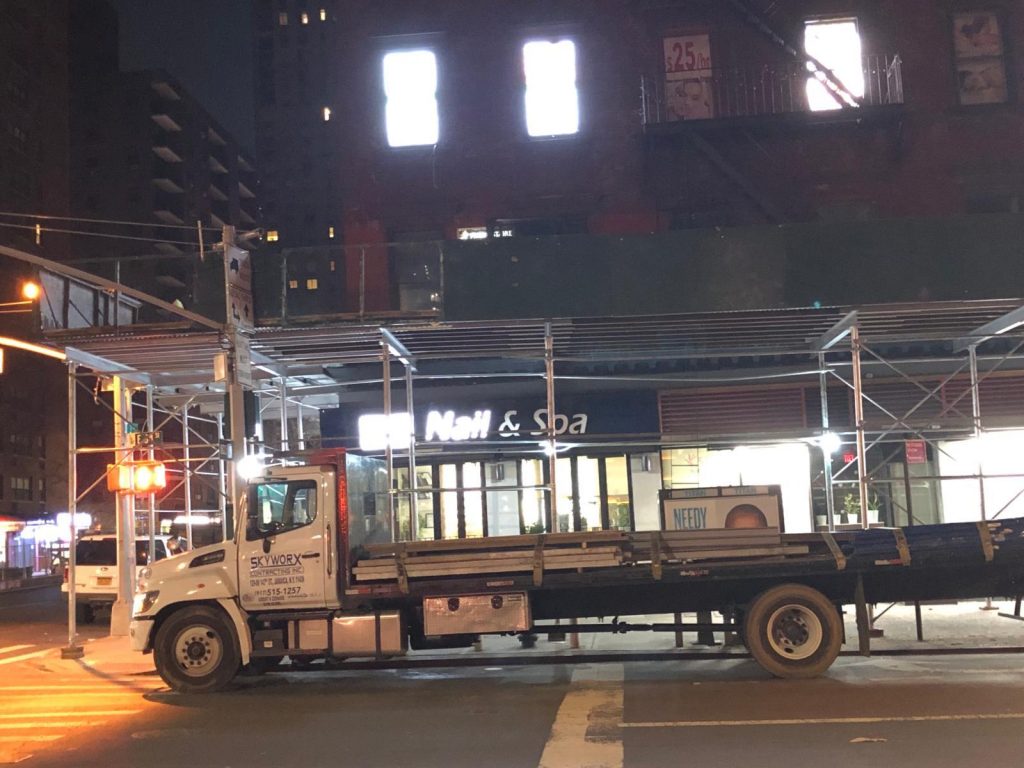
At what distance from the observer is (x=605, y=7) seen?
20938 millimetres

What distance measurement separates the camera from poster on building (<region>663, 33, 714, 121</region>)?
2047 cm

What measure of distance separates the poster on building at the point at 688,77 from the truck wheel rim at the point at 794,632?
1222 cm

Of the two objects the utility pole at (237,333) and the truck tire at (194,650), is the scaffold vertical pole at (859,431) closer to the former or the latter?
the truck tire at (194,650)

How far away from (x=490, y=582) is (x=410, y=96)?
13283mm

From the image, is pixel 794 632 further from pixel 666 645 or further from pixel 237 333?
pixel 237 333

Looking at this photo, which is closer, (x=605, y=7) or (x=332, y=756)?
(x=332, y=756)

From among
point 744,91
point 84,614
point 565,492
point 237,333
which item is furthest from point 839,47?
point 84,614

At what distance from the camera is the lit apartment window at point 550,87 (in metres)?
21.0

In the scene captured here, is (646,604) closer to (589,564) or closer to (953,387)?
(589,564)

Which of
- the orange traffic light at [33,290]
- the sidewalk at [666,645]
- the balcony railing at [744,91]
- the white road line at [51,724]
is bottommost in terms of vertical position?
the sidewalk at [666,645]

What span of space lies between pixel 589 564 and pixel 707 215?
11119mm

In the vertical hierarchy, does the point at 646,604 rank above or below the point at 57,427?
below

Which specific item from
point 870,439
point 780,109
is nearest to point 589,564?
point 870,439

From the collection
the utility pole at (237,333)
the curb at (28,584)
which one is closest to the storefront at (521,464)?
the utility pole at (237,333)
